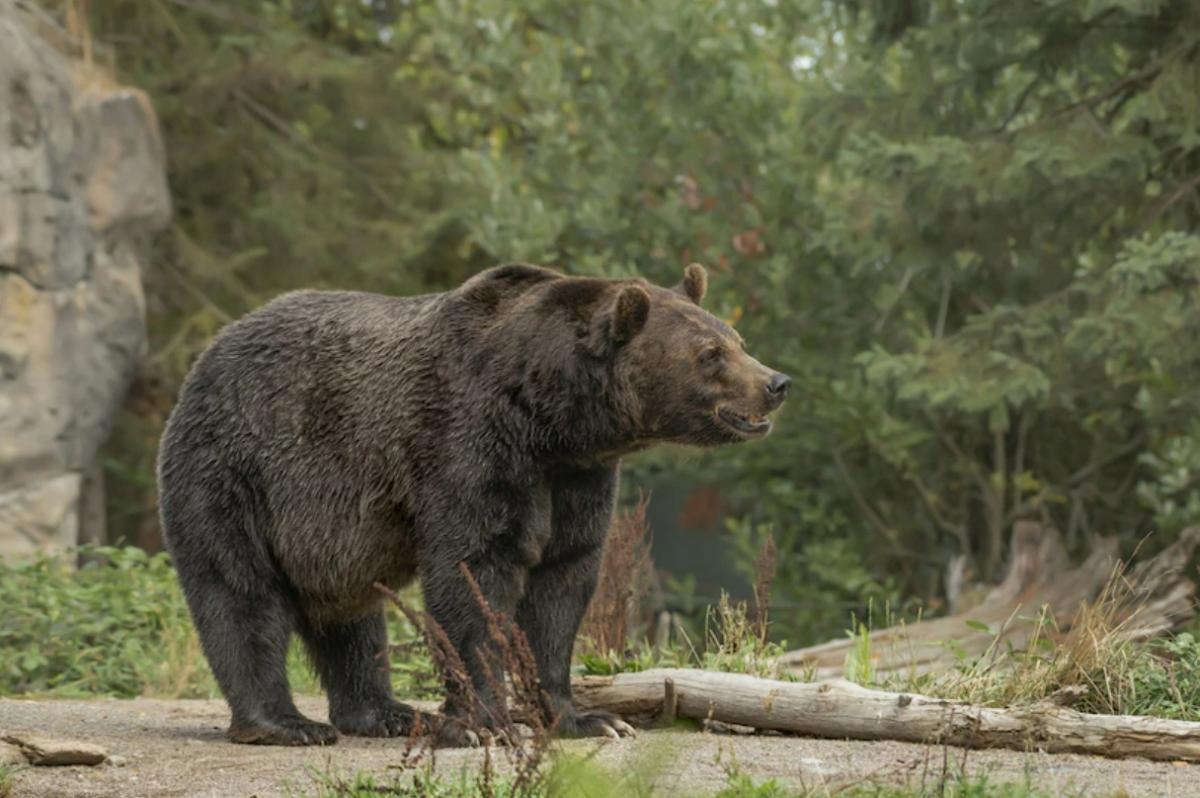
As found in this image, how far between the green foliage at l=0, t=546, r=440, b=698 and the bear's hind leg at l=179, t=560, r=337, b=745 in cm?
215

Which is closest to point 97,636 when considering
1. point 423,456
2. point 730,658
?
point 730,658

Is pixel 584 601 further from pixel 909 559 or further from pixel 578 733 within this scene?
pixel 909 559

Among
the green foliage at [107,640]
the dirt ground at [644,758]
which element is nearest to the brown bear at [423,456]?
the dirt ground at [644,758]

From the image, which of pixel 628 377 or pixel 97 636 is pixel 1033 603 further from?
pixel 97 636

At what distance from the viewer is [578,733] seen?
6773 mm

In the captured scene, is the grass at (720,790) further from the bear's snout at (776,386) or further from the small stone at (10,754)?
the bear's snout at (776,386)

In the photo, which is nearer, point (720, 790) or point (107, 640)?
point (720, 790)

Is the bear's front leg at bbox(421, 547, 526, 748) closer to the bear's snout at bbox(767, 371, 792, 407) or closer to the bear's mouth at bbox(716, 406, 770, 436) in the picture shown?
the bear's mouth at bbox(716, 406, 770, 436)

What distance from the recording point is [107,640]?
1072cm

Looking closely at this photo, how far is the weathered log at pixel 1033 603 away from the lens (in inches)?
370

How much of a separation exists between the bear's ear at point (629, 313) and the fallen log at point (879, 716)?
1.37 m

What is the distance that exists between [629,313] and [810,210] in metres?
8.26

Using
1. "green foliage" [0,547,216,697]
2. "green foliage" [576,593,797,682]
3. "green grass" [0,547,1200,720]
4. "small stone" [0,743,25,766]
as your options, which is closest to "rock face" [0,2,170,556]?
"green grass" [0,547,1200,720]

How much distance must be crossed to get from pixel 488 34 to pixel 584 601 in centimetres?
976
